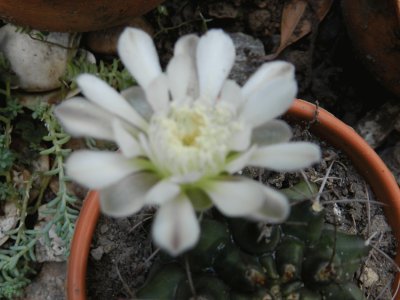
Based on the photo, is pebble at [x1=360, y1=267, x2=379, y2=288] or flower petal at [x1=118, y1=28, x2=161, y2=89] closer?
flower petal at [x1=118, y1=28, x2=161, y2=89]

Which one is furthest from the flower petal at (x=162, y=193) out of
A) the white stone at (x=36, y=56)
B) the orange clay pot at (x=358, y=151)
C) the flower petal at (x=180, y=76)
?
the white stone at (x=36, y=56)

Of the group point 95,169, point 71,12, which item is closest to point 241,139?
point 95,169

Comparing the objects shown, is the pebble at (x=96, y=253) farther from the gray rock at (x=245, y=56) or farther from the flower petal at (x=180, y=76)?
the gray rock at (x=245, y=56)

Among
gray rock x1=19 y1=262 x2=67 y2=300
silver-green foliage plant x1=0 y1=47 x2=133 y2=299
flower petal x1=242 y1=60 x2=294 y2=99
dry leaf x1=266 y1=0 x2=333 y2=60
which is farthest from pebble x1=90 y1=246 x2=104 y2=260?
dry leaf x1=266 y1=0 x2=333 y2=60

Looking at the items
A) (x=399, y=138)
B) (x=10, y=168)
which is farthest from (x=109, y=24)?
(x=399, y=138)

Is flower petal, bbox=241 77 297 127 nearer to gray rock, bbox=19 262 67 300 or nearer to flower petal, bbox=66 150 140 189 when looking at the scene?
flower petal, bbox=66 150 140 189

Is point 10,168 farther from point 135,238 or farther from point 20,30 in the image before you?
point 135,238

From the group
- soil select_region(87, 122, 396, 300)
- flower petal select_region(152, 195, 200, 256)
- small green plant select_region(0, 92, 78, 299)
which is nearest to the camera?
flower petal select_region(152, 195, 200, 256)

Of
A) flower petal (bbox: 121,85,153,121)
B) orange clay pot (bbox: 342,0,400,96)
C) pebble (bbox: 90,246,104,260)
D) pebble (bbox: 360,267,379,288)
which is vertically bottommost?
pebble (bbox: 90,246,104,260)
